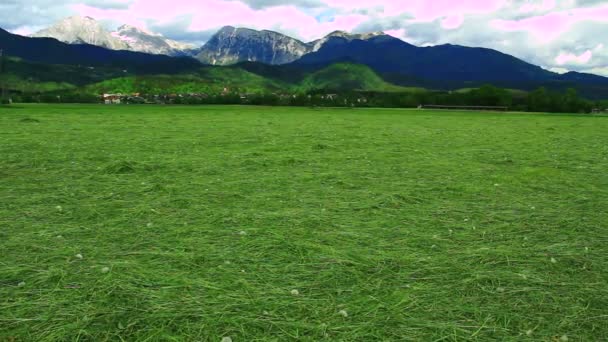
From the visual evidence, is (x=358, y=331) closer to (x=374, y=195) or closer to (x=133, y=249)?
(x=133, y=249)

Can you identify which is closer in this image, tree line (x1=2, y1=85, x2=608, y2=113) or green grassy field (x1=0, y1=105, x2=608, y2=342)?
green grassy field (x1=0, y1=105, x2=608, y2=342)

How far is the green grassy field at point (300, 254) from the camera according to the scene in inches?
188

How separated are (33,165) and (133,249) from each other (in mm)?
9693

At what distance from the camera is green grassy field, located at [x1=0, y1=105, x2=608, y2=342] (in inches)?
188

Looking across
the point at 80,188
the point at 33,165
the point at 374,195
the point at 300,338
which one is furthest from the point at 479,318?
the point at 33,165

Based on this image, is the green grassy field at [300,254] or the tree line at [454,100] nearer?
the green grassy field at [300,254]

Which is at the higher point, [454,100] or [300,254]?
[454,100]

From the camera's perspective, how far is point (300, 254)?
22.2 ft

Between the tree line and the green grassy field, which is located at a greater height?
the tree line

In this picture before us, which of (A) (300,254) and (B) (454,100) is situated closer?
(A) (300,254)

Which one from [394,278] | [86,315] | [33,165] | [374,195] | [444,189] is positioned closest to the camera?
[86,315]

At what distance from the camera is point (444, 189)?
11648 millimetres

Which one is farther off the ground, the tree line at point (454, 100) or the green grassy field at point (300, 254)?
the tree line at point (454, 100)

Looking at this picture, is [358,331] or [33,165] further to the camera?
[33,165]
